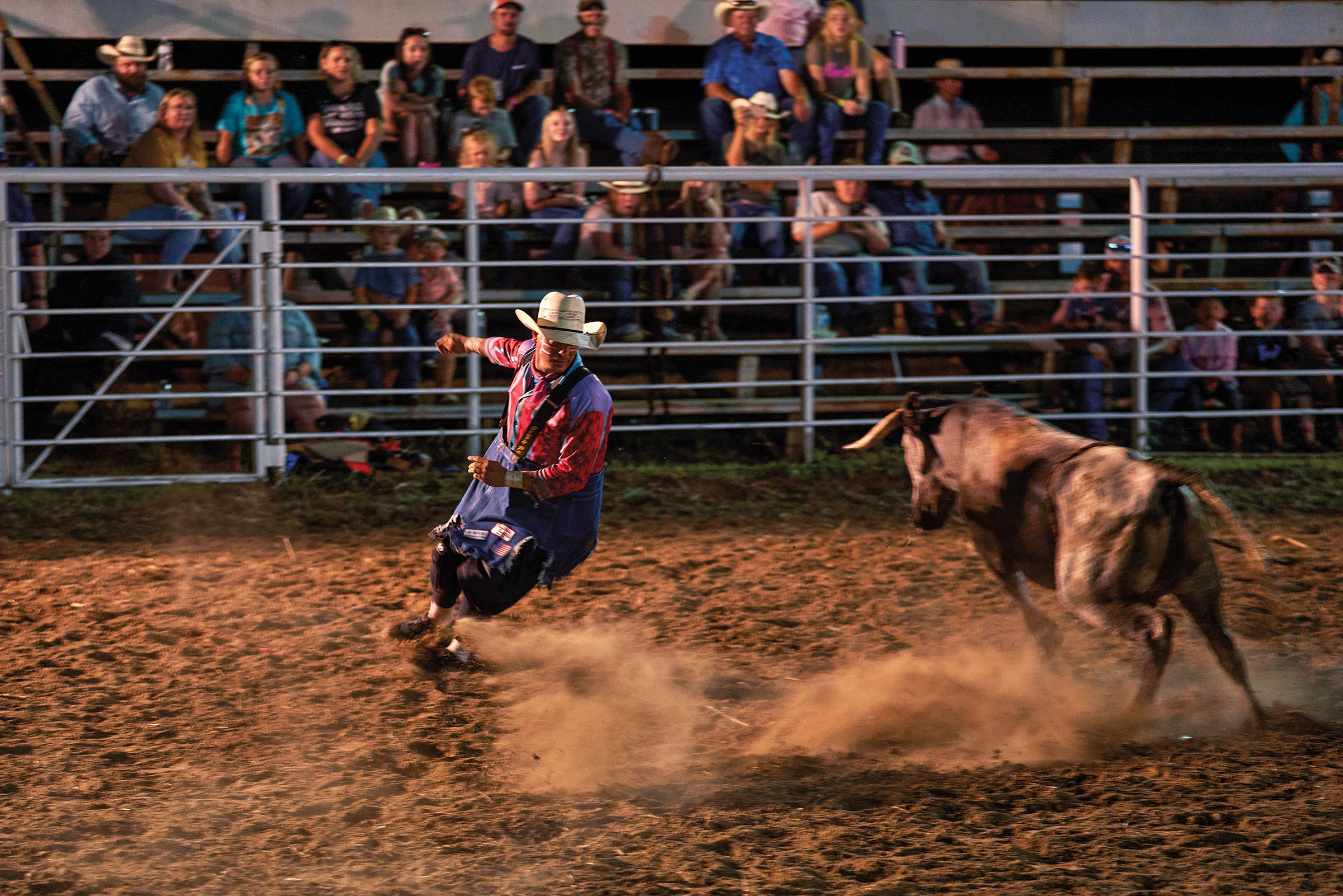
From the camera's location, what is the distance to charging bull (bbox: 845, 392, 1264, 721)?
13.6 ft

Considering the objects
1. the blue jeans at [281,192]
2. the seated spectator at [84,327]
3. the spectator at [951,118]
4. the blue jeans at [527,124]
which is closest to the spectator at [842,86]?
the spectator at [951,118]

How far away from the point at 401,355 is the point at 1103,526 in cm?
569

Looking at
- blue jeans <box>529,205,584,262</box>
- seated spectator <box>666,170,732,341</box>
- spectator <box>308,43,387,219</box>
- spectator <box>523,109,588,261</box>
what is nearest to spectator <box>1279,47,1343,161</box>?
seated spectator <box>666,170,732,341</box>

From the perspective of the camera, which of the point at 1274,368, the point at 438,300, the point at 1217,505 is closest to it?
the point at 1217,505

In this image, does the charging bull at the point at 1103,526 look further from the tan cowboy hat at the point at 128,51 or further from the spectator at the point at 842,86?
the tan cowboy hat at the point at 128,51

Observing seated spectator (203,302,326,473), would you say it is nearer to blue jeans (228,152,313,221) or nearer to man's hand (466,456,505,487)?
blue jeans (228,152,313,221)

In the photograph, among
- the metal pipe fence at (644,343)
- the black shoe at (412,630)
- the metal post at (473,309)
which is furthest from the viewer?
the metal post at (473,309)

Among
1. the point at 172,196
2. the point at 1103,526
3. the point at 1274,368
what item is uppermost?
the point at 172,196

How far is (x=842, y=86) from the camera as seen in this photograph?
10242 mm

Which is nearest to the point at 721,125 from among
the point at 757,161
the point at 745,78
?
the point at 745,78

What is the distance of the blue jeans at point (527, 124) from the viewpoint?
974cm

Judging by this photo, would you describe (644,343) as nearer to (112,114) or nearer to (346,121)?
(346,121)

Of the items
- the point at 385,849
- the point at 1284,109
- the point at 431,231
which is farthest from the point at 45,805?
the point at 1284,109

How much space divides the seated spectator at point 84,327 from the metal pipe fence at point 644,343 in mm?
28
